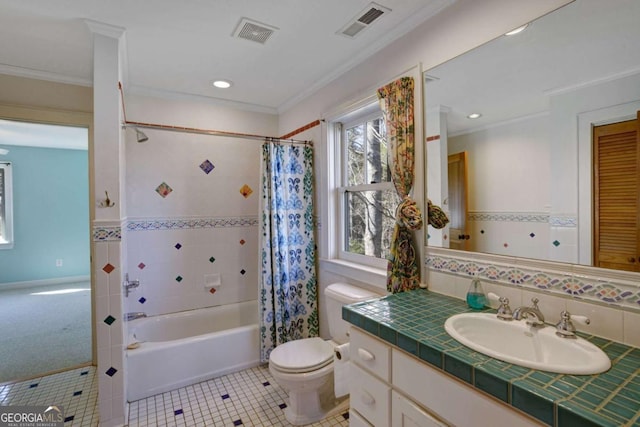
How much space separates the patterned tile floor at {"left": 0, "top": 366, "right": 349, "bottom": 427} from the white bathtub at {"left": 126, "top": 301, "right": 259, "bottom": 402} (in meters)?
0.07

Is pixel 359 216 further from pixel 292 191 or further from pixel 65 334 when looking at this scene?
pixel 65 334

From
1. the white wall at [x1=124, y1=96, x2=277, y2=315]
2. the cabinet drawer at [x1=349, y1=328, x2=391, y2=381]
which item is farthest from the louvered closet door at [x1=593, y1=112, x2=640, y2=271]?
the white wall at [x1=124, y1=96, x2=277, y2=315]

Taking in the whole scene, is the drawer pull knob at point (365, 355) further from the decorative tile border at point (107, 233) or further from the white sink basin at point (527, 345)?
the decorative tile border at point (107, 233)

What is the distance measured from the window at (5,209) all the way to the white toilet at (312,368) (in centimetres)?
534

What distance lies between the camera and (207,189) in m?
2.88

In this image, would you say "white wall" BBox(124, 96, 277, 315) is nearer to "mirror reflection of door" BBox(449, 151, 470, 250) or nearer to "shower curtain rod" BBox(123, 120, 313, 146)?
"shower curtain rod" BBox(123, 120, 313, 146)

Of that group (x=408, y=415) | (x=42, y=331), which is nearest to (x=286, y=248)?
(x=408, y=415)

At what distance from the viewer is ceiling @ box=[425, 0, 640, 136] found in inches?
40.3

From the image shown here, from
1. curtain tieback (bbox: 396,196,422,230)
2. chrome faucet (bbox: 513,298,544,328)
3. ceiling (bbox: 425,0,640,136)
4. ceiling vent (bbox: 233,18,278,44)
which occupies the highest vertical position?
ceiling vent (bbox: 233,18,278,44)

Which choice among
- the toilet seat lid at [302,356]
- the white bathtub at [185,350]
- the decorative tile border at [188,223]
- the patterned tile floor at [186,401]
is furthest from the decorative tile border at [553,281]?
the decorative tile border at [188,223]

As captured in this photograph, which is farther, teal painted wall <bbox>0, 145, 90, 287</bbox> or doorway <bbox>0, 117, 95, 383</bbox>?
teal painted wall <bbox>0, 145, 90, 287</bbox>

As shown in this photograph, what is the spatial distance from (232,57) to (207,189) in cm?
125

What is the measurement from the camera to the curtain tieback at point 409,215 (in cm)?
158

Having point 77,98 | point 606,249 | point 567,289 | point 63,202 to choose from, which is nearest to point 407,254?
point 567,289
